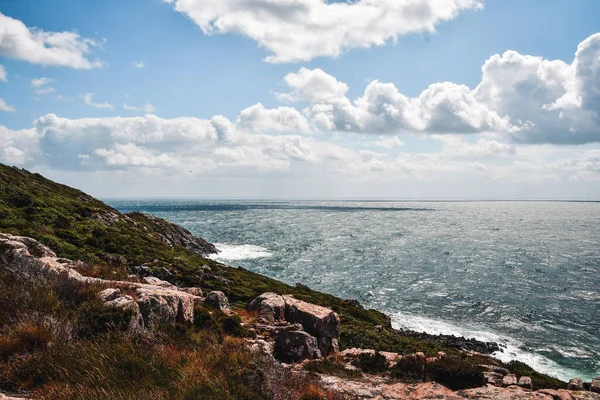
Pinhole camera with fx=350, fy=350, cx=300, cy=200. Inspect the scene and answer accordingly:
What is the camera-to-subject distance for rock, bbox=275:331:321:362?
45.5 feet

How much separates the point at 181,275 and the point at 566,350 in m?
34.4

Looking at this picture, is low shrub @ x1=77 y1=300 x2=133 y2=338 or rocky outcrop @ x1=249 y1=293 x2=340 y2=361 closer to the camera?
low shrub @ x1=77 y1=300 x2=133 y2=338

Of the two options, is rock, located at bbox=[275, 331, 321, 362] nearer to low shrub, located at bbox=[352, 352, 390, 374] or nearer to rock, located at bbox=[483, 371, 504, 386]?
low shrub, located at bbox=[352, 352, 390, 374]

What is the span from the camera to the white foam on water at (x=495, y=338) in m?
26.8

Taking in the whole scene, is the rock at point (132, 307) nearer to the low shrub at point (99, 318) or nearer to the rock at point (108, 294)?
the low shrub at point (99, 318)

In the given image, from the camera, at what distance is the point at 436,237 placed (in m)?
102

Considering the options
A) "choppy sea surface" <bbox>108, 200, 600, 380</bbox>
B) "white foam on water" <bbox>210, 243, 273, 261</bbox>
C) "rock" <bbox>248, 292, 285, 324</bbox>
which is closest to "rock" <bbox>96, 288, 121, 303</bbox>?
"rock" <bbox>248, 292, 285, 324</bbox>

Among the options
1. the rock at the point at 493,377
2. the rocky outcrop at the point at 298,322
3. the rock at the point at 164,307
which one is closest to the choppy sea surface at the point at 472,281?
the rock at the point at 493,377

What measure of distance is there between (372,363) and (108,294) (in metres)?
10.5

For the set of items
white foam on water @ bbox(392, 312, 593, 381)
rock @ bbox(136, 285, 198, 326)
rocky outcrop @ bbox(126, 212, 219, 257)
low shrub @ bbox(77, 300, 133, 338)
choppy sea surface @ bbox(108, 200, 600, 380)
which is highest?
low shrub @ bbox(77, 300, 133, 338)

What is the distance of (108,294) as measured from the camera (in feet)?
39.5

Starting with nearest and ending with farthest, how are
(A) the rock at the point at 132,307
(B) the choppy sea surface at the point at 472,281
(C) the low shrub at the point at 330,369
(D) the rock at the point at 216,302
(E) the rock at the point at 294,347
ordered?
(A) the rock at the point at 132,307, (C) the low shrub at the point at 330,369, (E) the rock at the point at 294,347, (D) the rock at the point at 216,302, (B) the choppy sea surface at the point at 472,281

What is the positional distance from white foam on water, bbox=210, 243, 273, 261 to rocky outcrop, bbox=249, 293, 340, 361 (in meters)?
47.6

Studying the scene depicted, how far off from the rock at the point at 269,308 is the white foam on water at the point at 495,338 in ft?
70.1
